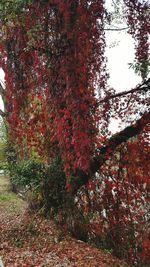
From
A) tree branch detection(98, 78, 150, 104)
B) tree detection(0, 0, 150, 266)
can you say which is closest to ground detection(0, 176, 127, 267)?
tree detection(0, 0, 150, 266)

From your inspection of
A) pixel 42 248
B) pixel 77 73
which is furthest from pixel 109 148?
pixel 42 248

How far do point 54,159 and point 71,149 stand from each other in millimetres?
1379

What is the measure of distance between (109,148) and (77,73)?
2320 mm

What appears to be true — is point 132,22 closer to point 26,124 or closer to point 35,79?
point 35,79

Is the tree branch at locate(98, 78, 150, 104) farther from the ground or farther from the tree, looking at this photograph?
the ground

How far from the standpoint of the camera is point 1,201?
56.7 feet

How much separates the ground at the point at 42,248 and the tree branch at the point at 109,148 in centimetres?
136

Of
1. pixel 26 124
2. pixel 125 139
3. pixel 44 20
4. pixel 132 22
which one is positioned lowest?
pixel 125 139

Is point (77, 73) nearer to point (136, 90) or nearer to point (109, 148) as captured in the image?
point (136, 90)

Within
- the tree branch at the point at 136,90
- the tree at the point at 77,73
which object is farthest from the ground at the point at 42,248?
the tree branch at the point at 136,90

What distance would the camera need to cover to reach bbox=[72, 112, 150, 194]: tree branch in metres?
9.30

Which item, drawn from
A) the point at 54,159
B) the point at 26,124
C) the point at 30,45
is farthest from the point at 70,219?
the point at 30,45

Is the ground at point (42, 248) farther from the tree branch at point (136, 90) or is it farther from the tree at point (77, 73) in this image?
the tree branch at point (136, 90)

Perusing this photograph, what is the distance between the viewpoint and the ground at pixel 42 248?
7.55 metres
